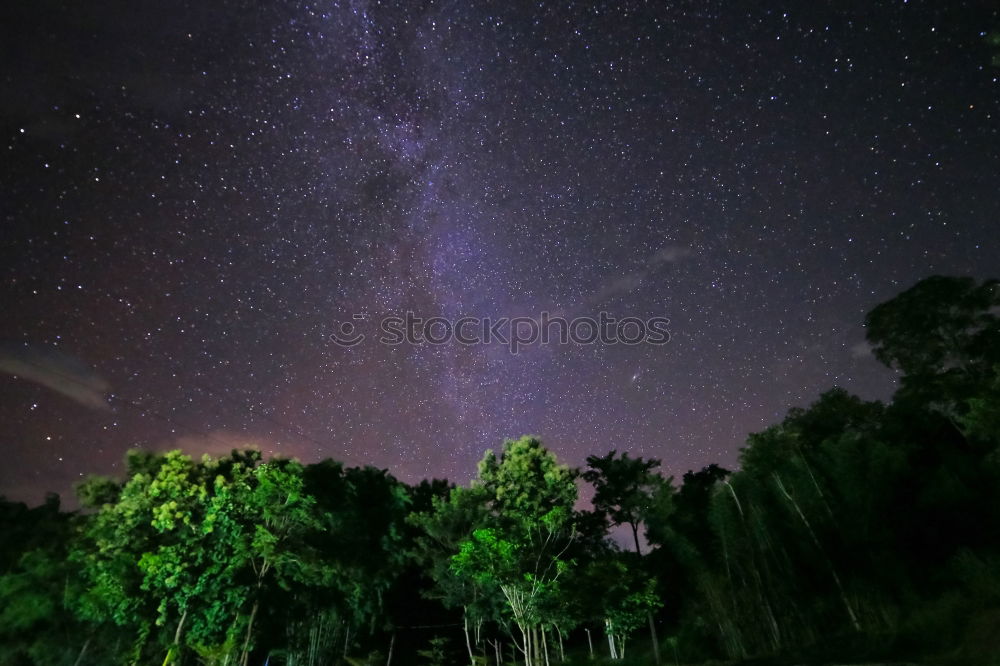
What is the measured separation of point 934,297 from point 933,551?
Result: 1410cm

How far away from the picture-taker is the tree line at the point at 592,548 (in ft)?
51.5

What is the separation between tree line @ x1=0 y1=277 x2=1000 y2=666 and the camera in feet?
51.5

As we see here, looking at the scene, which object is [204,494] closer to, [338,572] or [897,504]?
[338,572]

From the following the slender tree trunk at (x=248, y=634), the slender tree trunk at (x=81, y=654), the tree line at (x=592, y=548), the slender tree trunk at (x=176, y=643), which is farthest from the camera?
the slender tree trunk at (x=81, y=654)

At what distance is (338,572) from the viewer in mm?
21062

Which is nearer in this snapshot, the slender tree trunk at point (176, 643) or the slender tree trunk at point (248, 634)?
the slender tree trunk at point (176, 643)

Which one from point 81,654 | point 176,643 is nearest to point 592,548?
point 176,643

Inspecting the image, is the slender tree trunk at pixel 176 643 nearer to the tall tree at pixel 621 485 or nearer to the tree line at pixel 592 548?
the tree line at pixel 592 548

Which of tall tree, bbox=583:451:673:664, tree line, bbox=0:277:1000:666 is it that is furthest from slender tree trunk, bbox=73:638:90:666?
tall tree, bbox=583:451:673:664

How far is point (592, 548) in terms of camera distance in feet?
76.2

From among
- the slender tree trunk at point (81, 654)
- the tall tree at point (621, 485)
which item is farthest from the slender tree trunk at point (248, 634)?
the tall tree at point (621, 485)

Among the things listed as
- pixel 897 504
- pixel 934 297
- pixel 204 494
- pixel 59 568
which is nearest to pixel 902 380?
pixel 934 297

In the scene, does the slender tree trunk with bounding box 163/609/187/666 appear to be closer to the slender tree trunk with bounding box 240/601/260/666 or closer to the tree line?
the tree line

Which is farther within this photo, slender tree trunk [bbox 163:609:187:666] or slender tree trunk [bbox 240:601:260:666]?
slender tree trunk [bbox 240:601:260:666]
